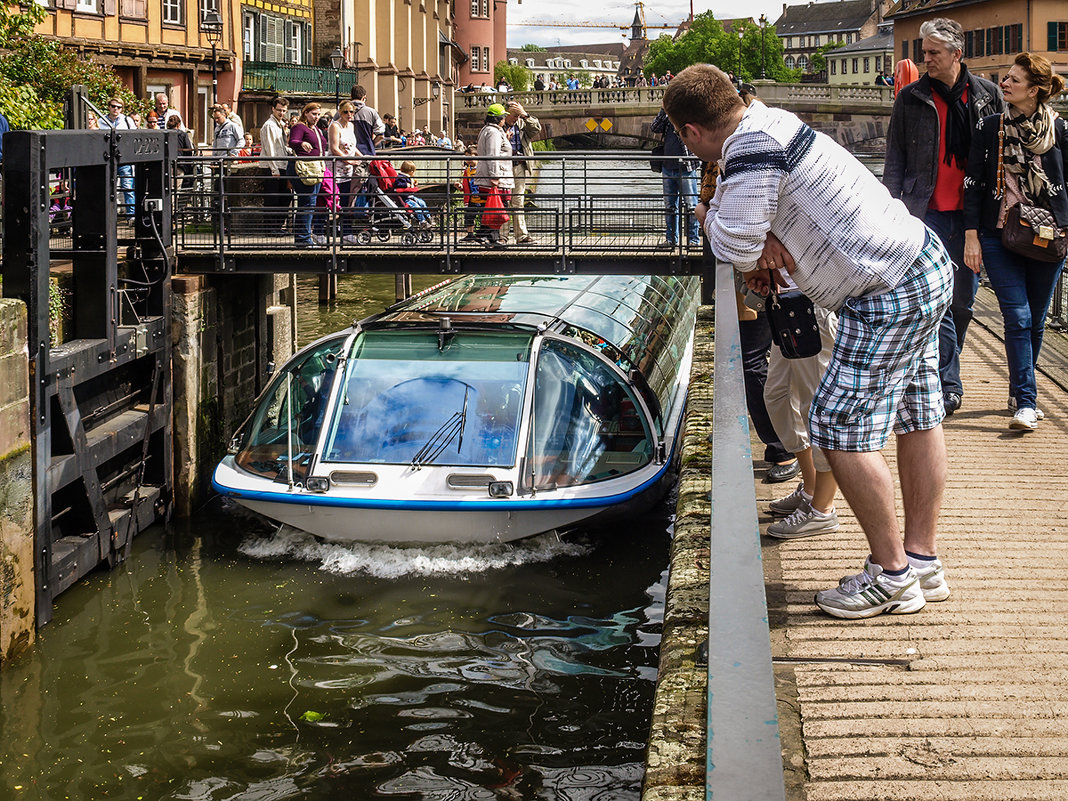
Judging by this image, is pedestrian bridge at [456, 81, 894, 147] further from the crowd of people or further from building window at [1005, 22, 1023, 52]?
the crowd of people

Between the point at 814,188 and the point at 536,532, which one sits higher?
the point at 814,188

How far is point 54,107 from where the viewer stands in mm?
15641

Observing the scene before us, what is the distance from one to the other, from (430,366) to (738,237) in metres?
8.39

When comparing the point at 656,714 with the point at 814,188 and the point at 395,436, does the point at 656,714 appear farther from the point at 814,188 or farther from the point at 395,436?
the point at 395,436

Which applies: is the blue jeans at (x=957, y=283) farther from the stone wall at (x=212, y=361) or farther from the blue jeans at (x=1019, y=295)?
the stone wall at (x=212, y=361)

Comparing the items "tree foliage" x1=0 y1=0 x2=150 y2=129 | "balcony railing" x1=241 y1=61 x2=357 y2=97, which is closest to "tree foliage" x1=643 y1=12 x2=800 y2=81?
"balcony railing" x1=241 y1=61 x2=357 y2=97

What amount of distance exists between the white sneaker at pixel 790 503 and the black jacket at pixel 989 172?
2290 millimetres

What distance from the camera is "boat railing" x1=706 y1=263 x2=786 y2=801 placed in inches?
63.7

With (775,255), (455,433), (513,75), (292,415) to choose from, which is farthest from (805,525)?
(513,75)

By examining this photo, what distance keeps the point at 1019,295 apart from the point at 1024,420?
27.9 inches

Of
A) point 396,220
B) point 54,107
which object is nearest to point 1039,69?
point 396,220

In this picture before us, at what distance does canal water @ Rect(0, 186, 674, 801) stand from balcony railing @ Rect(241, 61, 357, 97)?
27.0 m

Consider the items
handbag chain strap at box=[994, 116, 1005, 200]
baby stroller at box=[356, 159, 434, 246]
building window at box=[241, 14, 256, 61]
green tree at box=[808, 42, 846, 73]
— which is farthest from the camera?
green tree at box=[808, 42, 846, 73]

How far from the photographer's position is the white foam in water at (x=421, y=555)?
36.6ft
